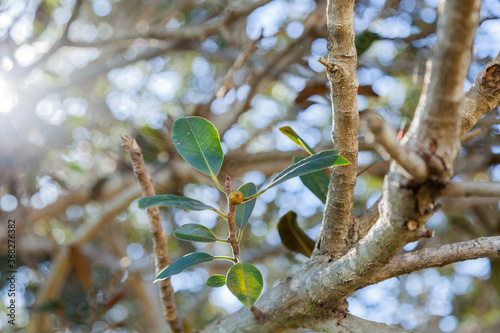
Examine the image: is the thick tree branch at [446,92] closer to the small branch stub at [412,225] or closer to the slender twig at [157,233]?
the small branch stub at [412,225]

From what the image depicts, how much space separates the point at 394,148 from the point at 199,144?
414 millimetres

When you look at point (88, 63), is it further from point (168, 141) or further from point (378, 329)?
point (378, 329)

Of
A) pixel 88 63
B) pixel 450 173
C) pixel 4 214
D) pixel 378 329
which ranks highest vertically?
pixel 88 63

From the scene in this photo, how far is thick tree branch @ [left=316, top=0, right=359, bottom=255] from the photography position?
58 cm

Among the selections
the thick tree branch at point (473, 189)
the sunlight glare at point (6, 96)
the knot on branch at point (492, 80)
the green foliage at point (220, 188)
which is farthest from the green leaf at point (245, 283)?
the sunlight glare at point (6, 96)

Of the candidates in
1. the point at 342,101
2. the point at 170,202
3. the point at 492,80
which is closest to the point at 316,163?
the point at 342,101

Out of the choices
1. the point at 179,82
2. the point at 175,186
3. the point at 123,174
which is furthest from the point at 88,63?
the point at 175,186

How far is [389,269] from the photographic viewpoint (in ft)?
2.27

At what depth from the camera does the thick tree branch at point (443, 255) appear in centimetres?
61

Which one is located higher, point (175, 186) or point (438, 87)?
point (438, 87)

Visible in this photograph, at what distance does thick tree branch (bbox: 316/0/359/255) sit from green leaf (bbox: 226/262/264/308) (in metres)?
0.15

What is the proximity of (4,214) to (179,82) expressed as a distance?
1.66 metres

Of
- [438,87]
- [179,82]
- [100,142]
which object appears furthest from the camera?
[179,82]

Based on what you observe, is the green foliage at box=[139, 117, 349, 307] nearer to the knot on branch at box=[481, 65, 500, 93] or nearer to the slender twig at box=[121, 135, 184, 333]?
the slender twig at box=[121, 135, 184, 333]
